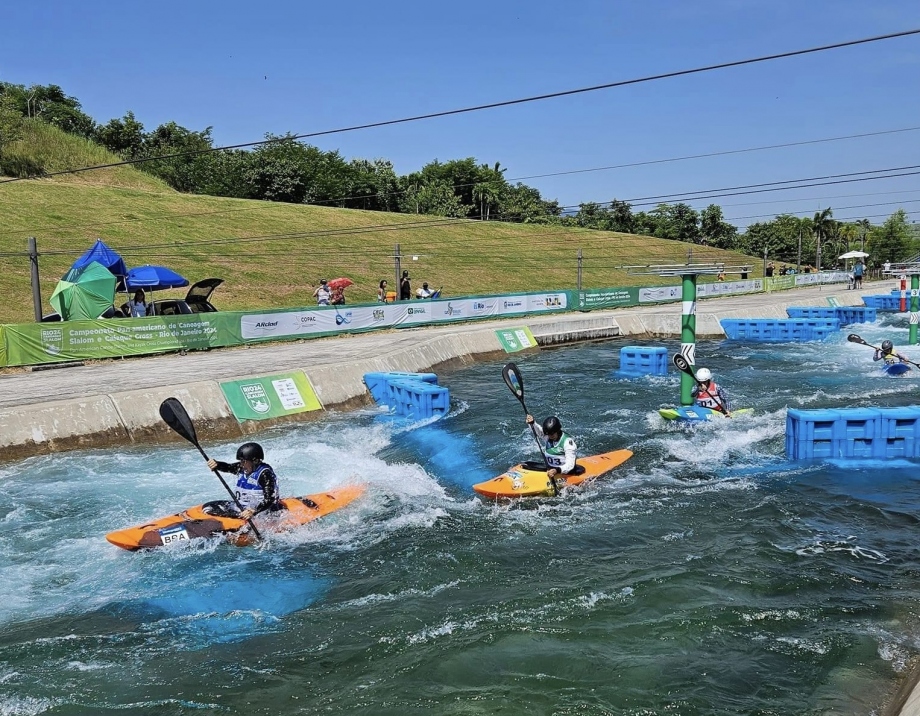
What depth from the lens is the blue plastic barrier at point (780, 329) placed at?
97.2 ft

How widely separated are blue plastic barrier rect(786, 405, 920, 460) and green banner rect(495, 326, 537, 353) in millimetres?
14194

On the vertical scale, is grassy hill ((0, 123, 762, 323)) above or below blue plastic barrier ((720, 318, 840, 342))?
above

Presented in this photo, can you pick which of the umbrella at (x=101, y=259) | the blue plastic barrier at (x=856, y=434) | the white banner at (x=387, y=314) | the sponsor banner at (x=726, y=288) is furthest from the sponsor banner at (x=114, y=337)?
the sponsor banner at (x=726, y=288)

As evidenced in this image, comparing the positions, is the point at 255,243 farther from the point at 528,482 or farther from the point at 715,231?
the point at 715,231

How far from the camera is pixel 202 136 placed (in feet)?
267

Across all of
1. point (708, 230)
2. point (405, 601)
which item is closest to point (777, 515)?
point (405, 601)

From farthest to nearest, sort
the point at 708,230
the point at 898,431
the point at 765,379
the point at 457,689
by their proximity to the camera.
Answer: the point at 708,230
the point at 765,379
the point at 898,431
the point at 457,689

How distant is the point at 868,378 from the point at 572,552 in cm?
1487

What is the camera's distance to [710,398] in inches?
599

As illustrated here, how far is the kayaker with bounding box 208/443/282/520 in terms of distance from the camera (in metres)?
9.53

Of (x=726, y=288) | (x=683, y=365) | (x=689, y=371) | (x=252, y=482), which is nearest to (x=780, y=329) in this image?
(x=726, y=288)

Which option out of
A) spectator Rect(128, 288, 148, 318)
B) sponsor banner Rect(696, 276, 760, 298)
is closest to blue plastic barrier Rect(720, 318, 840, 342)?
sponsor banner Rect(696, 276, 760, 298)

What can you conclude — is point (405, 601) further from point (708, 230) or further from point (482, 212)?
point (708, 230)

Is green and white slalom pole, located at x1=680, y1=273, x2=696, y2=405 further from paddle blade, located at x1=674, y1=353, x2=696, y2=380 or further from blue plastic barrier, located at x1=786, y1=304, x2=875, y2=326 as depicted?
blue plastic barrier, located at x1=786, y1=304, x2=875, y2=326
